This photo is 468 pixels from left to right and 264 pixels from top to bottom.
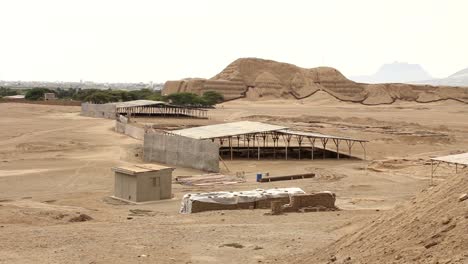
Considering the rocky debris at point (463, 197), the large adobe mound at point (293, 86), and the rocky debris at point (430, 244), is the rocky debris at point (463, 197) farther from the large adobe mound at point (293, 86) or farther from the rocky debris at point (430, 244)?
the large adobe mound at point (293, 86)

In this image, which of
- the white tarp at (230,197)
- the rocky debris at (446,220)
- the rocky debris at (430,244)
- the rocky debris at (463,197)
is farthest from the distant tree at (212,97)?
the rocky debris at (430,244)

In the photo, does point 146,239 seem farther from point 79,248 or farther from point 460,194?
point 460,194

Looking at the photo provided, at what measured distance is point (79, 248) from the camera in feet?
44.4

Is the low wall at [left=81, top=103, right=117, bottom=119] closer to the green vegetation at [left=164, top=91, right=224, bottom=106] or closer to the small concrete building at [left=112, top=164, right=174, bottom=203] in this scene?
the green vegetation at [left=164, top=91, right=224, bottom=106]

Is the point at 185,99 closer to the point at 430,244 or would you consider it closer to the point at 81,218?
the point at 81,218

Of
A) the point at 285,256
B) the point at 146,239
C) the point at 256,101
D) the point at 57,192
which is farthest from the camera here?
the point at 256,101

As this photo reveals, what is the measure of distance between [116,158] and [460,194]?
28153 mm

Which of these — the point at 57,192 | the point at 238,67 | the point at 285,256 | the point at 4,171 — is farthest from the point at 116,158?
the point at 238,67

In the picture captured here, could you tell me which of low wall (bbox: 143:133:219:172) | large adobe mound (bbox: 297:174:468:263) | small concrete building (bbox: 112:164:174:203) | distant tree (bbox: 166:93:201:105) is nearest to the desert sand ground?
small concrete building (bbox: 112:164:174:203)

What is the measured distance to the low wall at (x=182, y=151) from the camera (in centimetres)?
3281

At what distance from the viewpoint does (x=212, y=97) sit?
11356 centimetres

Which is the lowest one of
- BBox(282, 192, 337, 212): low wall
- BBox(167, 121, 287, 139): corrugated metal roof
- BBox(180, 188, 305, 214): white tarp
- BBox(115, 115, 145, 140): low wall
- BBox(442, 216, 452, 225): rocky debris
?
BBox(115, 115, 145, 140): low wall

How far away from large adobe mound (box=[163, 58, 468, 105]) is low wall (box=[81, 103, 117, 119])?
42.5 m

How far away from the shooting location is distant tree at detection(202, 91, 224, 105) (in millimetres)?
110719
